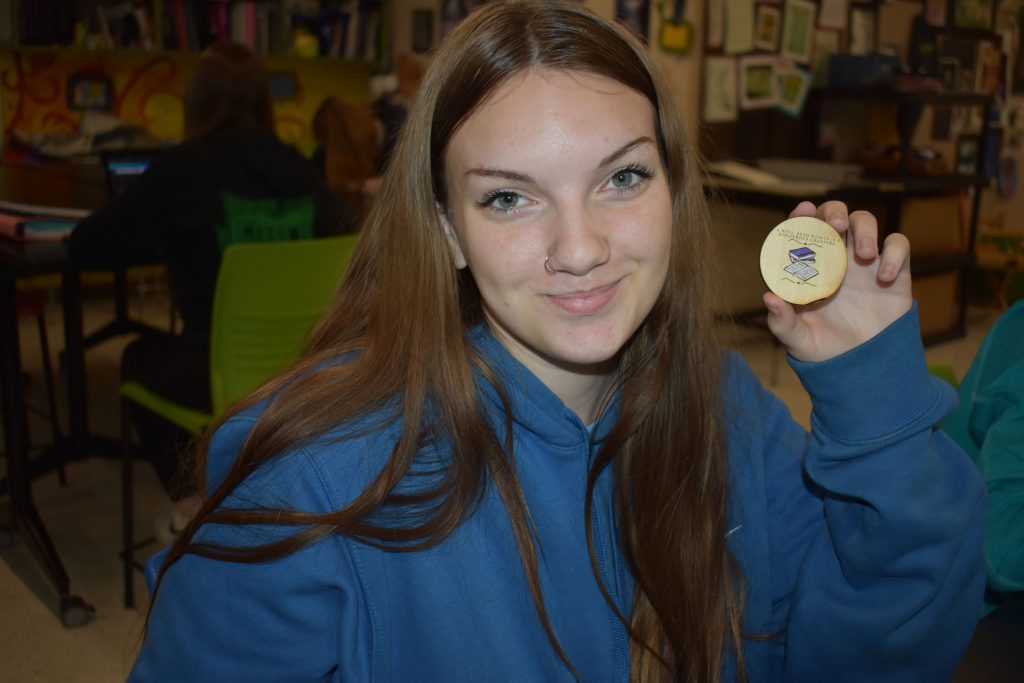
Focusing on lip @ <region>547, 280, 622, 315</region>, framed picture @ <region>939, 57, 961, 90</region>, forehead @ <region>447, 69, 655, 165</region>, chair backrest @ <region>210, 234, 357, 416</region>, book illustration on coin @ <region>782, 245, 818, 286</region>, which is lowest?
chair backrest @ <region>210, 234, 357, 416</region>

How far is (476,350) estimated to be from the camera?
3.71 ft

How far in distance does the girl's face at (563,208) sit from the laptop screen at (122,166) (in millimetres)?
2435

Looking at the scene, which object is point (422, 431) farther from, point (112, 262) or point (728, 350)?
point (112, 262)

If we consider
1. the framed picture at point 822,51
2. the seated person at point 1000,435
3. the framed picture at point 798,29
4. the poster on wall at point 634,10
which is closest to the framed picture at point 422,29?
the poster on wall at point 634,10

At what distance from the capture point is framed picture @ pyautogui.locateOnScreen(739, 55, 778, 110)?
5242 millimetres

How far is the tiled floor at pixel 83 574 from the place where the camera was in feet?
7.77

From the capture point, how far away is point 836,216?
3.70 feet

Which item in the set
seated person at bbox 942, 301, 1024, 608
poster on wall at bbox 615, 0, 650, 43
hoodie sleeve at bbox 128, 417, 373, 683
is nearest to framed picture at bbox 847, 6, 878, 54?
poster on wall at bbox 615, 0, 650, 43

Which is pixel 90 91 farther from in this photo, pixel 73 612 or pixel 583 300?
pixel 583 300

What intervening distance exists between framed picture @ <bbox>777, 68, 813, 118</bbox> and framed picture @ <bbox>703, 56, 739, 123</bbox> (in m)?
0.36

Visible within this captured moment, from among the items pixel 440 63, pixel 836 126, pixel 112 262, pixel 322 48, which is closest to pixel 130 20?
pixel 322 48

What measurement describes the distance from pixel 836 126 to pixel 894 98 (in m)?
0.68

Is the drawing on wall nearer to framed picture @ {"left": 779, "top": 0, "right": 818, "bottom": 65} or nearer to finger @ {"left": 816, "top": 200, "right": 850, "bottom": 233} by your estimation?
framed picture @ {"left": 779, "top": 0, "right": 818, "bottom": 65}

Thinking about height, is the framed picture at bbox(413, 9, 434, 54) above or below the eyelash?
above
